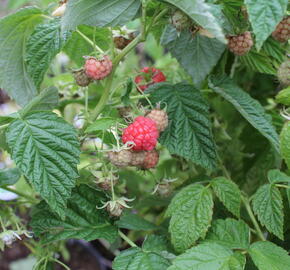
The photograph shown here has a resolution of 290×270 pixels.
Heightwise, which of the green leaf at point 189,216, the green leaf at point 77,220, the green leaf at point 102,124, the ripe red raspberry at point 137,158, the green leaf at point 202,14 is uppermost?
the green leaf at point 202,14

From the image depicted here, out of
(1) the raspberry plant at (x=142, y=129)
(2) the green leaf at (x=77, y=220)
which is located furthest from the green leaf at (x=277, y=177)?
(2) the green leaf at (x=77, y=220)

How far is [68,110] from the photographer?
Answer: 1.55 metres

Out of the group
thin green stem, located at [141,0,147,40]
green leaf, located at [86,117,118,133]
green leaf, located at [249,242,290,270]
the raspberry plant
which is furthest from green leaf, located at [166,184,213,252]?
thin green stem, located at [141,0,147,40]

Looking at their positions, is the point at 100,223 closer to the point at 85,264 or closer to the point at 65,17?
the point at 65,17

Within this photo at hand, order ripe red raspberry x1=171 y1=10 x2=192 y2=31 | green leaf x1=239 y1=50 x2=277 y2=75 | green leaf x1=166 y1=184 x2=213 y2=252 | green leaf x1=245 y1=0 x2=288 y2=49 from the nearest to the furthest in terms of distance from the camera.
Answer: green leaf x1=245 y1=0 x2=288 y2=49 < ripe red raspberry x1=171 y1=10 x2=192 y2=31 < green leaf x1=166 y1=184 x2=213 y2=252 < green leaf x1=239 y1=50 x2=277 y2=75

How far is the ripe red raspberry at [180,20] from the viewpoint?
947mm

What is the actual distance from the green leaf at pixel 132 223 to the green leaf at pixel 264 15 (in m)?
0.57

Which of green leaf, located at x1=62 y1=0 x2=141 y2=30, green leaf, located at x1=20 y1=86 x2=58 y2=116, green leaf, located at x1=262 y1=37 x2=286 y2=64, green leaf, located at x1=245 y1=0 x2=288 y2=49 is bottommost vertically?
green leaf, located at x1=262 y1=37 x2=286 y2=64

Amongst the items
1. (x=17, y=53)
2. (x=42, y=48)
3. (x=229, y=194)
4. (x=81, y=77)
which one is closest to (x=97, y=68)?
(x=81, y=77)

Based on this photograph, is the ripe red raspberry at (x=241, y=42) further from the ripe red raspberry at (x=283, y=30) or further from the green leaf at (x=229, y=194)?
the green leaf at (x=229, y=194)

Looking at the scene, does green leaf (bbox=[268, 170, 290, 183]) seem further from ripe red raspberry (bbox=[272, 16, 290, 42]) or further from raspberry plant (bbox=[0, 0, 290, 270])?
ripe red raspberry (bbox=[272, 16, 290, 42])

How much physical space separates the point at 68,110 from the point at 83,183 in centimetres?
43

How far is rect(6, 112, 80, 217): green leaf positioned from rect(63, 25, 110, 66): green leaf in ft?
0.99

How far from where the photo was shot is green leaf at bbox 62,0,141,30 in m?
0.97
